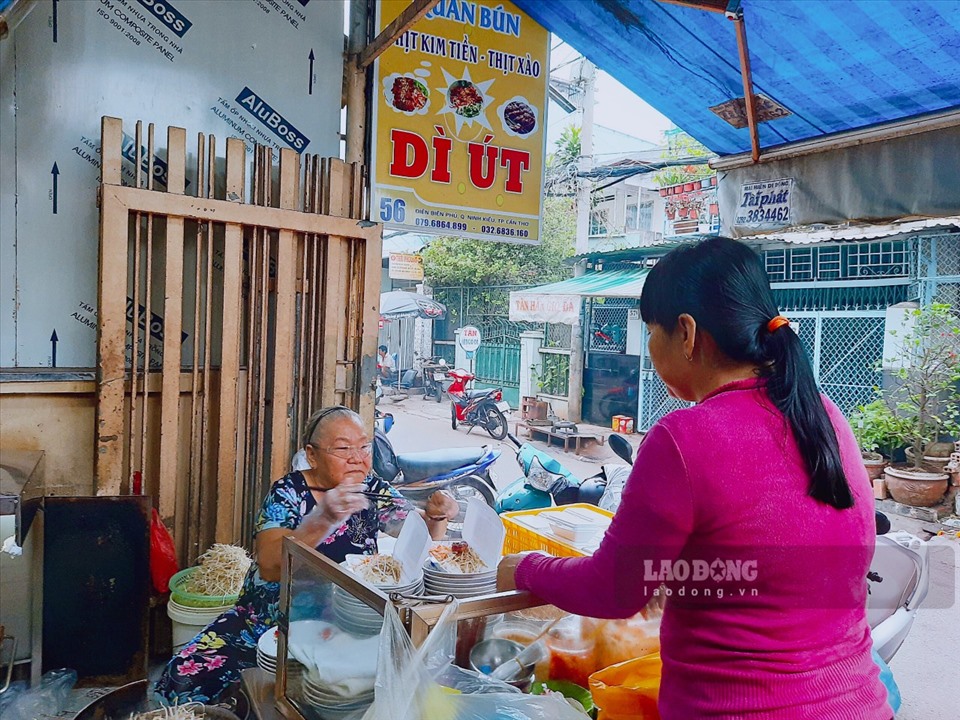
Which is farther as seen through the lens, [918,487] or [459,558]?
[918,487]

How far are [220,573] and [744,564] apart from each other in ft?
8.59

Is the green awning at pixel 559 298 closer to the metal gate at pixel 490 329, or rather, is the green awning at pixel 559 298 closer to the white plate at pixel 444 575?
the metal gate at pixel 490 329

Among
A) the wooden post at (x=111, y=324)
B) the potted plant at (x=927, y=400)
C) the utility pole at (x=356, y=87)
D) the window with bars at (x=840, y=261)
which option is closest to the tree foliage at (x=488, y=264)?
the window with bars at (x=840, y=261)

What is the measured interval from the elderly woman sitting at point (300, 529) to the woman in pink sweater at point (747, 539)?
113 cm

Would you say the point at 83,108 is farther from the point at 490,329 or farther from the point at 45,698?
the point at 490,329

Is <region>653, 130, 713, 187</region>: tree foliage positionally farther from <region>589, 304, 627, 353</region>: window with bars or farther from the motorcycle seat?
the motorcycle seat

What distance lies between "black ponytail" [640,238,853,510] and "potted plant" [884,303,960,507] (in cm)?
653

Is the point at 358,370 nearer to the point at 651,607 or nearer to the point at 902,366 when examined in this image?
the point at 651,607

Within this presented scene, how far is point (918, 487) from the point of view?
649 centimetres

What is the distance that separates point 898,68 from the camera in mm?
2736

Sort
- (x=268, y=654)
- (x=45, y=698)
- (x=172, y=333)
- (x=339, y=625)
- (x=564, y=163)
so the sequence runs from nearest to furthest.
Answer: (x=339, y=625)
(x=268, y=654)
(x=45, y=698)
(x=172, y=333)
(x=564, y=163)

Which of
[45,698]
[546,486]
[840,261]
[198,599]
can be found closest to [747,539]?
[198,599]

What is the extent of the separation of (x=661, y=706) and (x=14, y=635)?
124 inches

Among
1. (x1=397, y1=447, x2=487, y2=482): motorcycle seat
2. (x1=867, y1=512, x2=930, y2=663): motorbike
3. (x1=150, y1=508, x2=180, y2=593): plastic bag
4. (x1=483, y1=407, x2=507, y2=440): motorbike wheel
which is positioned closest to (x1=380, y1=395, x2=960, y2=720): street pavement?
(x1=483, y1=407, x2=507, y2=440): motorbike wheel
